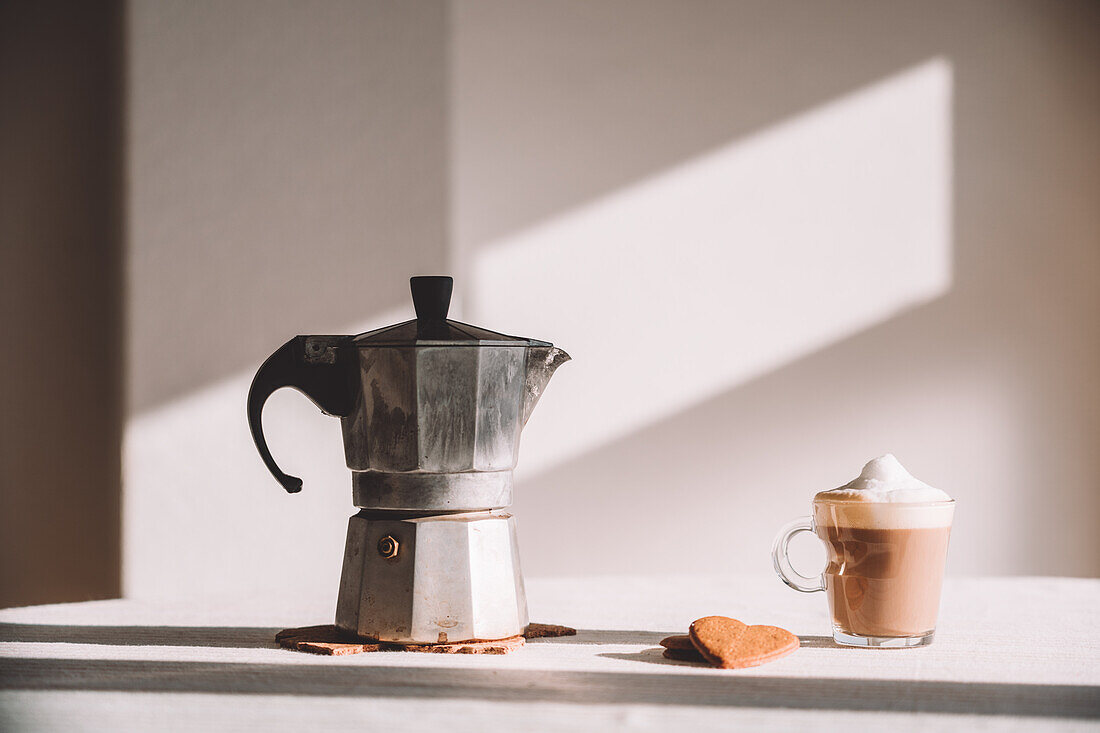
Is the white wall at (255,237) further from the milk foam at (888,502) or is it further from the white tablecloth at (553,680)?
the milk foam at (888,502)

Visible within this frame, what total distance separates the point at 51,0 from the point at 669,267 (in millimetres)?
1185

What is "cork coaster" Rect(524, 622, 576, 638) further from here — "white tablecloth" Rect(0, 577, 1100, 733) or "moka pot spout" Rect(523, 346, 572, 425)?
"moka pot spout" Rect(523, 346, 572, 425)

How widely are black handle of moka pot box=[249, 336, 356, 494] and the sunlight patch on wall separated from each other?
1.04 meters

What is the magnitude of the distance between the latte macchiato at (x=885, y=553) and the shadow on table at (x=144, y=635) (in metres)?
0.48

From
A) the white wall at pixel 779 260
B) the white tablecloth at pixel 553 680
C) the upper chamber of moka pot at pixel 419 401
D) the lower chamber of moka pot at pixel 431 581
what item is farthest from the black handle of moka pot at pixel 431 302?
the white wall at pixel 779 260

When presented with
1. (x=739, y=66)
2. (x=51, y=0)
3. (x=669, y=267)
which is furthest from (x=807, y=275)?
(x=51, y=0)

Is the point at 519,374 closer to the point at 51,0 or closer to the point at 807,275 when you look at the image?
the point at 807,275

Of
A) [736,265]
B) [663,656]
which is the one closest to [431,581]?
[663,656]

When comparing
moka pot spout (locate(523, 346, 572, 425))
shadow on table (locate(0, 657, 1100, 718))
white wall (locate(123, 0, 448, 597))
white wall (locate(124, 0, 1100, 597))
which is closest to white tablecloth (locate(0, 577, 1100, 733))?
shadow on table (locate(0, 657, 1100, 718))

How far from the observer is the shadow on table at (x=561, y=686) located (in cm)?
68

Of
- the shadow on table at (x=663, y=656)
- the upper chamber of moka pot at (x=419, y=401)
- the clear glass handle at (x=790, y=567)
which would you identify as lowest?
the shadow on table at (x=663, y=656)

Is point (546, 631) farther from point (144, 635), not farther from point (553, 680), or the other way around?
point (144, 635)

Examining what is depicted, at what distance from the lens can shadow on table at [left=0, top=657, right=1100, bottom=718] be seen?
0.68 m

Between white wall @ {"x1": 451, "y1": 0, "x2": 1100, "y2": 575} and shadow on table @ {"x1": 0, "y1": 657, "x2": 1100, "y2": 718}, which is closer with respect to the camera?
shadow on table @ {"x1": 0, "y1": 657, "x2": 1100, "y2": 718}
